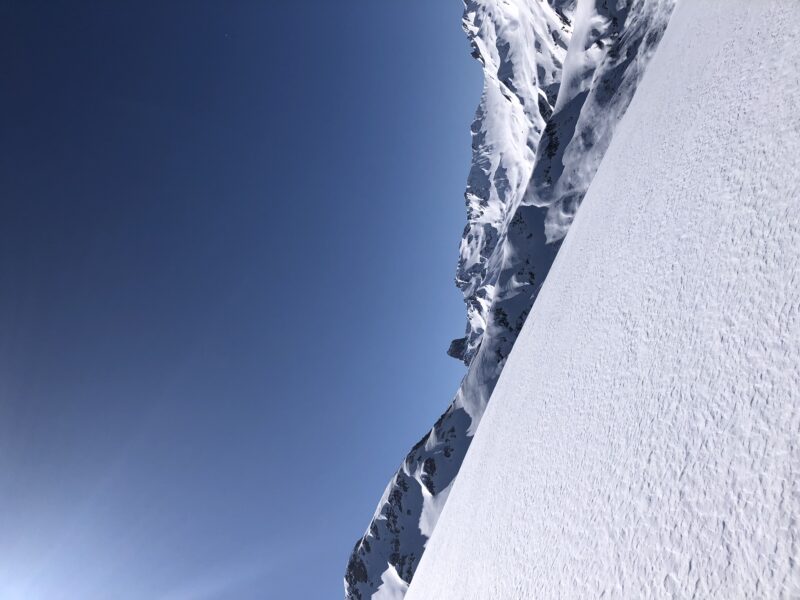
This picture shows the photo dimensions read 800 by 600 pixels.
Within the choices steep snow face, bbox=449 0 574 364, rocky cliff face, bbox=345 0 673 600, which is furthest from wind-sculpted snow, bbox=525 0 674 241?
steep snow face, bbox=449 0 574 364

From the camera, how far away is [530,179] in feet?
87.5

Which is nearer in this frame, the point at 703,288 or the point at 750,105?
the point at 703,288

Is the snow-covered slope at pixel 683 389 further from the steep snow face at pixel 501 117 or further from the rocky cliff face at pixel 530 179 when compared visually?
the steep snow face at pixel 501 117

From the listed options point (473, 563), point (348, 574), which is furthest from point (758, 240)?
point (348, 574)

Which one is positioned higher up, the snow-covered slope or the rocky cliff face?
the rocky cliff face

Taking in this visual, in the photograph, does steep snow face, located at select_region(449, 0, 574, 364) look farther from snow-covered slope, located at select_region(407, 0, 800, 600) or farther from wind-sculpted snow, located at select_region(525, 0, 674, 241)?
snow-covered slope, located at select_region(407, 0, 800, 600)

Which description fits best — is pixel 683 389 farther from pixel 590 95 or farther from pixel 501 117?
pixel 501 117

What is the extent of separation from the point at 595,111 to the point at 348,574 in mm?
38598

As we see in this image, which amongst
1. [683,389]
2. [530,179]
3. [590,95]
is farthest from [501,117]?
[683,389]

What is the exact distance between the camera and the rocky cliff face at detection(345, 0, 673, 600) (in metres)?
21.0

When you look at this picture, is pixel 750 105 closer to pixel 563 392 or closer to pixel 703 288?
pixel 703 288

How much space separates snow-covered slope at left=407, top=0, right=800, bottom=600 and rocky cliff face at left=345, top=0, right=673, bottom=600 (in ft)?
46.4

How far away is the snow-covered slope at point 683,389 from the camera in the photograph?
6.99 ft

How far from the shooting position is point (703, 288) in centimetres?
347
